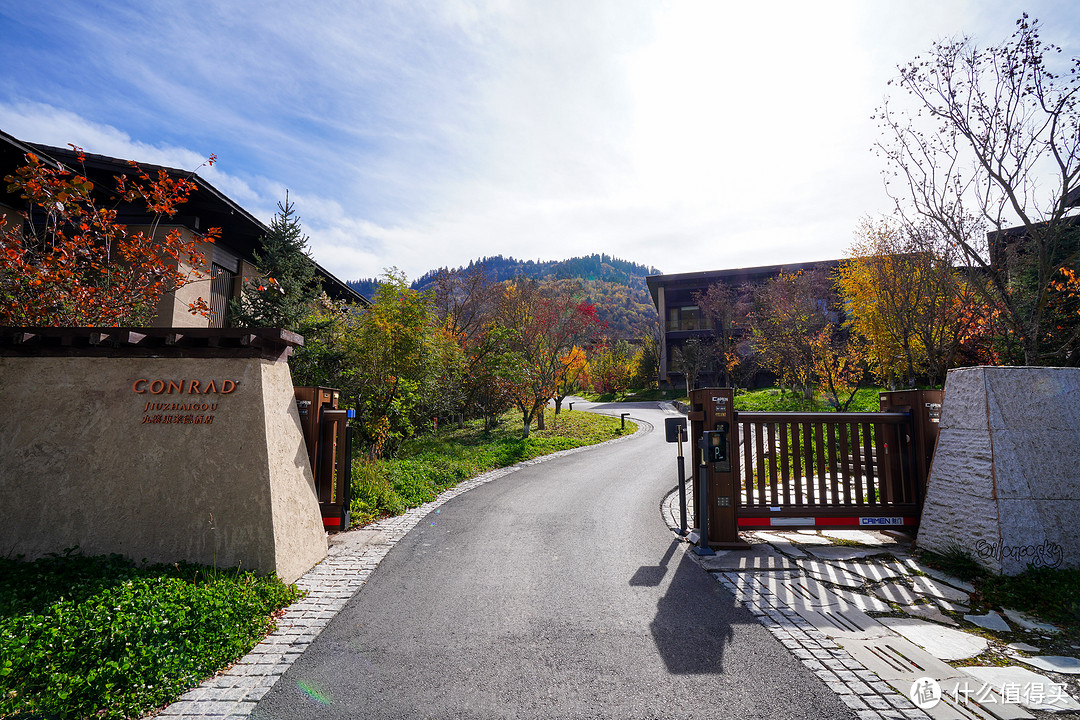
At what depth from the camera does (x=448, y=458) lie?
12367 mm

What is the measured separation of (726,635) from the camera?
4125mm

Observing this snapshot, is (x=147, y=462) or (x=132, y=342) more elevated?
(x=132, y=342)

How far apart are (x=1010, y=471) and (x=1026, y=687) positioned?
299 cm

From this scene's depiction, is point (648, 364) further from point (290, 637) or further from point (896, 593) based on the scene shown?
point (290, 637)

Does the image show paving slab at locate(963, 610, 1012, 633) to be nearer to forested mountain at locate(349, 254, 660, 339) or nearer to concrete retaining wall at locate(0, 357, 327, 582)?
concrete retaining wall at locate(0, 357, 327, 582)

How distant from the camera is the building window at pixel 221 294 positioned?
47.5 feet

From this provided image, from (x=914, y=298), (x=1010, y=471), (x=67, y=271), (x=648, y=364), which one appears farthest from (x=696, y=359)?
(x=67, y=271)

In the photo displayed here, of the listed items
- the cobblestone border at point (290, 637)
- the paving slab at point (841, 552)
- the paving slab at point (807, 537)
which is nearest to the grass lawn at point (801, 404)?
the paving slab at point (807, 537)

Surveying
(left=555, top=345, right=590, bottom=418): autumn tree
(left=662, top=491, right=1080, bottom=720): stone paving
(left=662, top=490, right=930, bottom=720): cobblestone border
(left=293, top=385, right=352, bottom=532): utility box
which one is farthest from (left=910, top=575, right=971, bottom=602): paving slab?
(left=555, top=345, right=590, bottom=418): autumn tree

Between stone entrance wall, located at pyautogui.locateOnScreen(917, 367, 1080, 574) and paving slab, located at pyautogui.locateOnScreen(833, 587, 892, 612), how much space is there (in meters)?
1.57

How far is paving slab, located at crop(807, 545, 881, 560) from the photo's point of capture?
6.16 metres

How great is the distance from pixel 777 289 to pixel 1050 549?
872 inches

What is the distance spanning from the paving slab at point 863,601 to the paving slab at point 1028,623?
97 cm

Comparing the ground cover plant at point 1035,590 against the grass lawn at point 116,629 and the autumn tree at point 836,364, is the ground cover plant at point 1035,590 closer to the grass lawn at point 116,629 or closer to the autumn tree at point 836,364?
the grass lawn at point 116,629
